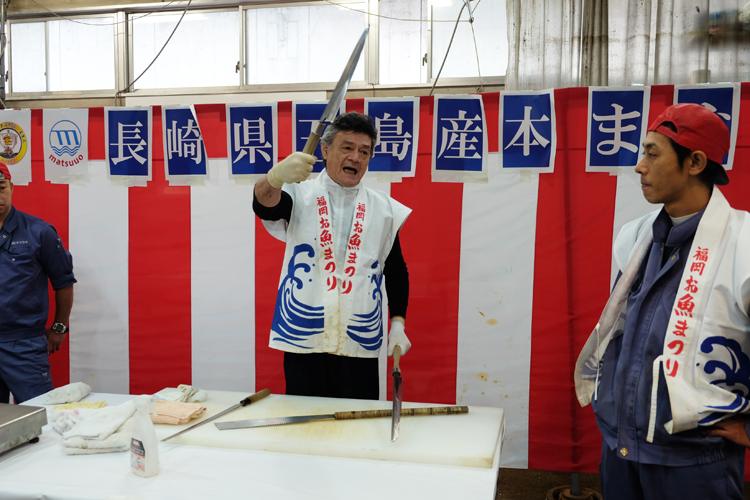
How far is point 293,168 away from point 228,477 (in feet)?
2.77

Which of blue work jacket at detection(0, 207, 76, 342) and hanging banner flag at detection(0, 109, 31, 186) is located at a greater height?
hanging banner flag at detection(0, 109, 31, 186)

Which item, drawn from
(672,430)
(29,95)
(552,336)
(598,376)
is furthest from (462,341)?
(29,95)

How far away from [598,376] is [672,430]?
257mm

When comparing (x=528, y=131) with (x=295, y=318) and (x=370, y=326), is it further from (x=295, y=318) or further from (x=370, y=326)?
(x=295, y=318)

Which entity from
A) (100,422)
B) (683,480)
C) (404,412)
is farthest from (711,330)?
(100,422)

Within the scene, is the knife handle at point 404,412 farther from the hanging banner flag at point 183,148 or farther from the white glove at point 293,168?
the hanging banner flag at point 183,148

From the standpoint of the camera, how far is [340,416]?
152 centimetres

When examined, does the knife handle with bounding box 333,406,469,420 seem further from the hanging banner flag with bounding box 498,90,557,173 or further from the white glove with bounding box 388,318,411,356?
the hanging banner flag with bounding box 498,90,557,173

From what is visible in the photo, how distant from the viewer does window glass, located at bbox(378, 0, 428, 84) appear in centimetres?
389

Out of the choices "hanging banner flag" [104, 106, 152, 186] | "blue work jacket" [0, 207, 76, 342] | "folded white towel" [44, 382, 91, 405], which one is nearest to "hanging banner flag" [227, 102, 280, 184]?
"hanging banner flag" [104, 106, 152, 186]

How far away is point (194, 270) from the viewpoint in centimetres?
281

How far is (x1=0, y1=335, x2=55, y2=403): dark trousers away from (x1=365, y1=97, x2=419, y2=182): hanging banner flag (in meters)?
1.73

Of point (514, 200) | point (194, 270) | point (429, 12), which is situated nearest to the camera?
point (514, 200)

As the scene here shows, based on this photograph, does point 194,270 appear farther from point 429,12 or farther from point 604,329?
point 429,12
